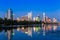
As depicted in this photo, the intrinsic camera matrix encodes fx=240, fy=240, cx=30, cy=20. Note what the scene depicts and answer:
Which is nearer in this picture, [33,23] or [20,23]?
[20,23]

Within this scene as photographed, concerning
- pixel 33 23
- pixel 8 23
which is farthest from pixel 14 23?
pixel 33 23

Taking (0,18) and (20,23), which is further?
(20,23)

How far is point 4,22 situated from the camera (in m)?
60.7

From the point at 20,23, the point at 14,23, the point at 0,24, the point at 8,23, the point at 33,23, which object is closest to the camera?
the point at 0,24

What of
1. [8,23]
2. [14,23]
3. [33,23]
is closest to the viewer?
[8,23]

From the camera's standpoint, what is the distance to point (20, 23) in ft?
245

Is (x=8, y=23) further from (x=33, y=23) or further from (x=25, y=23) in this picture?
(x=33, y=23)

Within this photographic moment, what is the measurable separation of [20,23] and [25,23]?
297 cm

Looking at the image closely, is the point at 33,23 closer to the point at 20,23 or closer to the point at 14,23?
the point at 20,23

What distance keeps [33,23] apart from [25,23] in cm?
1067

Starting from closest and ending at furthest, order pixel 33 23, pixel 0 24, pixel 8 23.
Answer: pixel 0 24
pixel 8 23
pixel 33 23

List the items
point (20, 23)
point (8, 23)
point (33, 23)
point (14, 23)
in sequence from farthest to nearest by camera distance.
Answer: point (33, 23)
point (20, 23)
point (14, 23)
point (8, 23)

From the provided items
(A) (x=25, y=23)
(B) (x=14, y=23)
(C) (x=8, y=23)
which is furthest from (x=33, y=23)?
(C) (x=8, y=23)

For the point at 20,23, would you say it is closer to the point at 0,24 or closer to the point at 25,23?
the point at 25,23
